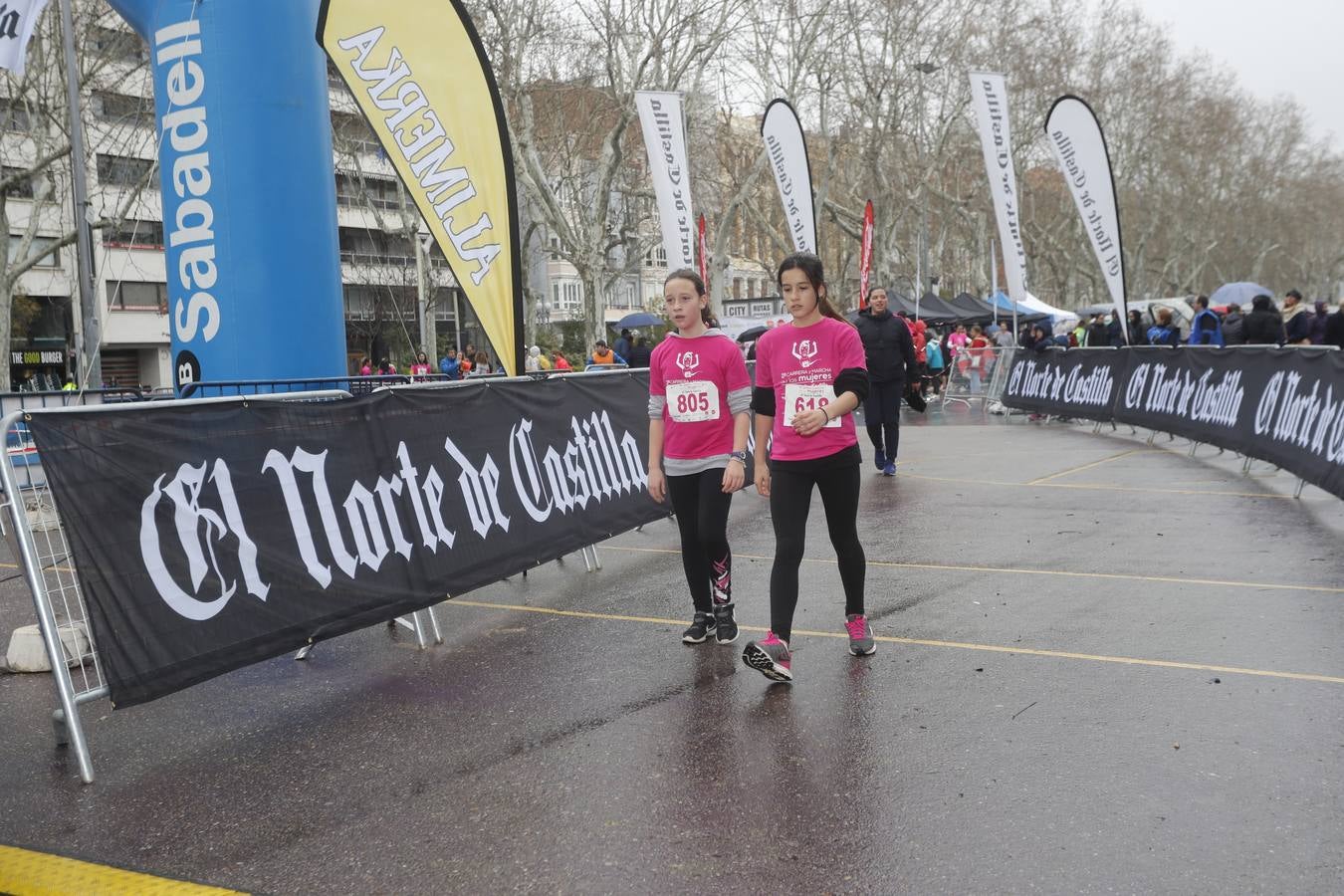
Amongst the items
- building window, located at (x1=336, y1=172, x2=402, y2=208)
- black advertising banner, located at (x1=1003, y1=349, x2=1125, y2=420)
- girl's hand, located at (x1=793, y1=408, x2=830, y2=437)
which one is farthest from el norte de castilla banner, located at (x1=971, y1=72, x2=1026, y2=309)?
building window, located at (x1=336, y1=172, x2=402, y2=208)

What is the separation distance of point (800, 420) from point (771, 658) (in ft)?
3.45

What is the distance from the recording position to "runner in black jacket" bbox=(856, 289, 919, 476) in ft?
40.4

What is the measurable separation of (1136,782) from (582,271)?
31028mm

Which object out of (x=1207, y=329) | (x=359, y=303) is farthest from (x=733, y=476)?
(x=359, y=303)

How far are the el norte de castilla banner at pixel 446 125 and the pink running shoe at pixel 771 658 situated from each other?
3980mm

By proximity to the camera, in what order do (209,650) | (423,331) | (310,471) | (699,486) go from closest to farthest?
1. (209,650)
2. (310,471)
3. (699,486)
4. (423,331)

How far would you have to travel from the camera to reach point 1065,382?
65.1ft

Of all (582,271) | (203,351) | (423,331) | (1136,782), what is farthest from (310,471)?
(423,331)

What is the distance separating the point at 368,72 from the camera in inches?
321

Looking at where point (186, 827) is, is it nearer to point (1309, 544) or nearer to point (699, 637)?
point (699, 637)

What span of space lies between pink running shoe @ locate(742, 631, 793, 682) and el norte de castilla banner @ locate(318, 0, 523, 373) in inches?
157

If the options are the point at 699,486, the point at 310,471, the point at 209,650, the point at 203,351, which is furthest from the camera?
the point at 203,351

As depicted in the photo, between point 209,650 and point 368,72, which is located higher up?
point 368,72

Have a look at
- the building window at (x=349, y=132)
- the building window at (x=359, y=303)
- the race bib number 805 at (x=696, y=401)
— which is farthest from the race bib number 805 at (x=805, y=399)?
the building window at (x=359, y=303)
